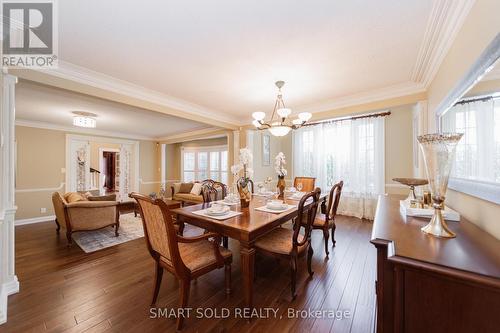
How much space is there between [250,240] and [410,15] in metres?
2.33

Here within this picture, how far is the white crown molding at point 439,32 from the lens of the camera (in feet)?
4.75

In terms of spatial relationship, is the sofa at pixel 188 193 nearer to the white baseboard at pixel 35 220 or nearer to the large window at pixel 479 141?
the white baseboard at pixel 35 220

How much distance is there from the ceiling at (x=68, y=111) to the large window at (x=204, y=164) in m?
2.43

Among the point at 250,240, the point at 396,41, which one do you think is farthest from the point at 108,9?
the point at 396,41

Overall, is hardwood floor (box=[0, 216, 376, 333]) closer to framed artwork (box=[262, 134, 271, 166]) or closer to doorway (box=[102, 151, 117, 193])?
framed artwork (box=[262, 134, 271, 166])

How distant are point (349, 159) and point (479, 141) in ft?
11.3

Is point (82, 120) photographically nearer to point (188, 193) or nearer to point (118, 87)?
point (118, 87)

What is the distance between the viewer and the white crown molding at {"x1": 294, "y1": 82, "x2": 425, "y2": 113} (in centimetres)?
281

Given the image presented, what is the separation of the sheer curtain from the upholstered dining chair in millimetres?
3748

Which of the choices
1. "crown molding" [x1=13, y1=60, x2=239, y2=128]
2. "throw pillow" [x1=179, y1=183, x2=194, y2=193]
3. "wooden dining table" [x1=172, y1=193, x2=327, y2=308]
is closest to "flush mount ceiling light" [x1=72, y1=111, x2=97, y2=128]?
"crown molding" [x1=13, y1=60, x2=239, y2=128]

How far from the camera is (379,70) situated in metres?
2.47

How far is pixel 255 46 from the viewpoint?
6.44 feet

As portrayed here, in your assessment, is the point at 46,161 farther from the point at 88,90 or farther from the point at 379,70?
the point at 379,70

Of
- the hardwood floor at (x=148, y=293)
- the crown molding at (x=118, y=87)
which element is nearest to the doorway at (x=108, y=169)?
the hardwood floor at (x=148, y=293)
